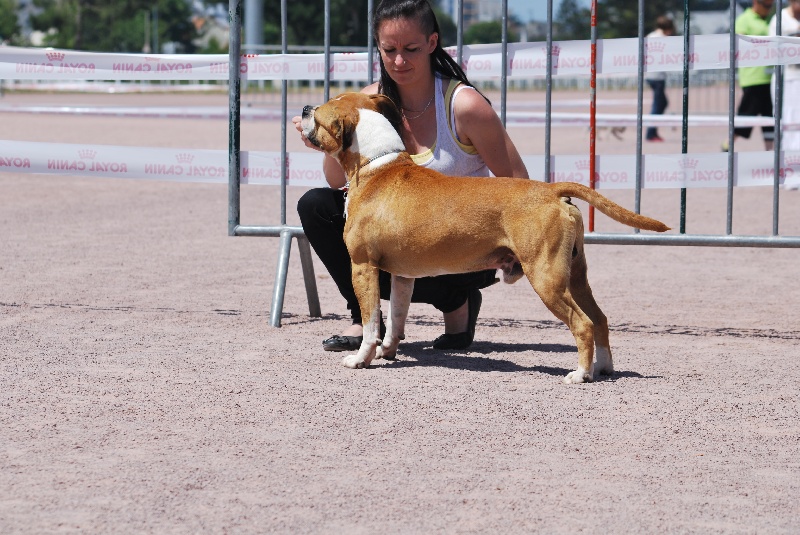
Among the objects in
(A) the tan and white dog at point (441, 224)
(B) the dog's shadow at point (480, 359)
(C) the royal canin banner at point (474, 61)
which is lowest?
(B) the dog's shadow at point (480, 359)

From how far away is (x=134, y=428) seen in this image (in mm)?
4562

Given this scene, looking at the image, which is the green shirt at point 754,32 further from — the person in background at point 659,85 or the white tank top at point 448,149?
the white tank top at point 448,149

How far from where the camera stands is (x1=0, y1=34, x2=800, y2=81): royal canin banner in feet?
21.8

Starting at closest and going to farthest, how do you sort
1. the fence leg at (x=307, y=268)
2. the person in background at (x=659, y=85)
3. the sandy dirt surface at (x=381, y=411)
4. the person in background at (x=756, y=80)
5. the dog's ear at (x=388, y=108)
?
the sandy dirt surface at (x=381, y=411) < the dog's ear at (x=388, y=108) < the fence leg at (x=307, y=268) < the person in background at (x=756, y=80) < the person in background at (x=659, y=85)

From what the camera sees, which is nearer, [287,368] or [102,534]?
[102,534]

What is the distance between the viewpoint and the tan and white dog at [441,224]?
5.21m

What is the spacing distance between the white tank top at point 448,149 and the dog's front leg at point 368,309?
A: 2.12 ft

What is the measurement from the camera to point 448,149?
5.93 metres

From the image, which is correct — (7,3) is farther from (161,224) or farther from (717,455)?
(717,455)

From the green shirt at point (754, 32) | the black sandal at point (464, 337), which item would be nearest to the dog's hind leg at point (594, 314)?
the black sandal at point (464, 337)

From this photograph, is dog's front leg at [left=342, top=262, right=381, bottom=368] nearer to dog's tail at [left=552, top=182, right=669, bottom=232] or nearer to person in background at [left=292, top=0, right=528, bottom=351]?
person in background at [left=292, top=0, right=528, bottom=351]

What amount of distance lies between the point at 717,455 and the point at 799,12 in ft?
37.1

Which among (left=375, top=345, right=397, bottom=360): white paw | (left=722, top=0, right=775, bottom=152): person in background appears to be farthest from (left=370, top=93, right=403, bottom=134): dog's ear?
(left=722, top=0, right=775, bottom=152): person in background

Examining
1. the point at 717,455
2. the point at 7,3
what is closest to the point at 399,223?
the point at 717,455
